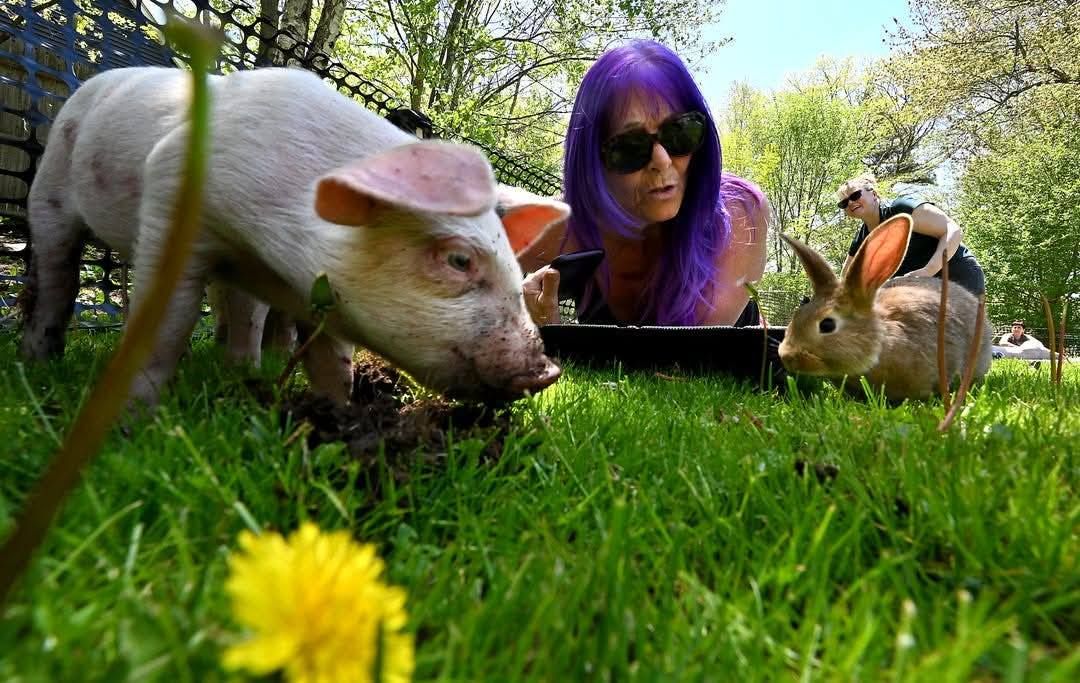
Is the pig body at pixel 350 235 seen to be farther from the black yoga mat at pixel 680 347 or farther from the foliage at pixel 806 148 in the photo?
the foliage at pixel 806 148

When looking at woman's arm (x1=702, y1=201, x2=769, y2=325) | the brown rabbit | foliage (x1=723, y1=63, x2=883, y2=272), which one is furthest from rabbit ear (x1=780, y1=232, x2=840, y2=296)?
foliage (x1=723, y1=63, x2=883, y2=272)

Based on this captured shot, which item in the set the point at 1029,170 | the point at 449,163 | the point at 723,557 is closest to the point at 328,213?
the point at 449,163

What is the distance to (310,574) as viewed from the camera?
1.92 ft

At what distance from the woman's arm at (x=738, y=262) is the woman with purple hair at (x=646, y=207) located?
1 centimetres

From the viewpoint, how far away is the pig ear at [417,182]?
1704 millimetres

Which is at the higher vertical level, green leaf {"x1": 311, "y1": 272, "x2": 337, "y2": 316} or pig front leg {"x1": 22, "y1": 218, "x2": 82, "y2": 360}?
green leaf {"x1": 311, "y1": 272, "x2": 337, "y2": 316}

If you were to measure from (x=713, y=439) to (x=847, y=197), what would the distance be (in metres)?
4.92

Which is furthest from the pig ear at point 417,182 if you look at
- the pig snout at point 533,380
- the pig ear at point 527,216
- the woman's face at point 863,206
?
the woman's face at point 863,206

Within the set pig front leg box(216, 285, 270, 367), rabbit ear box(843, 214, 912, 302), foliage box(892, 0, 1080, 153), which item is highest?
foliage box(892, 0, 1080, 153)

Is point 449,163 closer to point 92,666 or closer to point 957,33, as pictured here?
point 92,666

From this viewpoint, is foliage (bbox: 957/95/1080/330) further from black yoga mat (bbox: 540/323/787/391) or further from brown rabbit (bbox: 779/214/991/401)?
black yoga mat (bbox: 540/323/787/391)

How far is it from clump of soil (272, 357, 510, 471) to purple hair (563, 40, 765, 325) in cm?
325

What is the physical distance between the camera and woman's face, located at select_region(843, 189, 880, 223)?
6.00 m

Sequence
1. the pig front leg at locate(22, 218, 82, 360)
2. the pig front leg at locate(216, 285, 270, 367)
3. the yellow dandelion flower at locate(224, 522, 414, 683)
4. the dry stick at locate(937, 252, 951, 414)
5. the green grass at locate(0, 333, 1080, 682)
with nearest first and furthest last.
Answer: the yellow dandelion flower at locate(224, 522, 414, 683) → the green grass at locate(0, 333, 1080, 682) → the dry stick at locate(937, 252, 951, 414) → the pig front leg at locate(22, 218, 82, 360) → the pig front leg at locate(216, 285, 270, 367)
